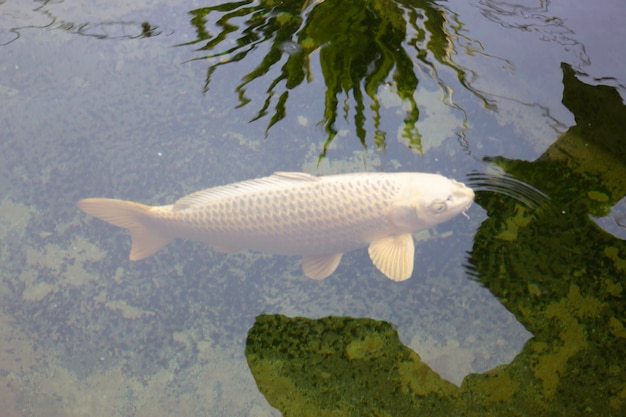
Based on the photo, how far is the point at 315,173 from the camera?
2.70m

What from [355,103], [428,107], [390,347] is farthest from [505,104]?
[390,347]

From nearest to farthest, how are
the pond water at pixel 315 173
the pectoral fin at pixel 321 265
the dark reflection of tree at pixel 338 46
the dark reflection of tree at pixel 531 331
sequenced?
the dark reflection of tree at pixel 531 331, the pond water at pixel 315 173, the pectoral fin at pixel 321 265, the dark reflection of tree at pixel 338 46

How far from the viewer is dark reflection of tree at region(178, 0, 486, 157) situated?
2.82 meters

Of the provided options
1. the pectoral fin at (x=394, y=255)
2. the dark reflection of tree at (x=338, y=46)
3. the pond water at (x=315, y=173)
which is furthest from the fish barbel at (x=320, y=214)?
the dark reflection of tree at (x=338, y=46)

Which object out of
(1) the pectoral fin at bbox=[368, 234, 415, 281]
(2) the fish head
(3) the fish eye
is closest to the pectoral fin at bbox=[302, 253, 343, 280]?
(1) the pectoral fin at bbox=[368, 234, 415, 281]

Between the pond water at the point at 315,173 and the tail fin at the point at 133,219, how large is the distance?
156mm

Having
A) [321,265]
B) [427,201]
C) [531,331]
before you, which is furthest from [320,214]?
[531,331]

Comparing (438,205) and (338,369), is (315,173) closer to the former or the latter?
(438,205)

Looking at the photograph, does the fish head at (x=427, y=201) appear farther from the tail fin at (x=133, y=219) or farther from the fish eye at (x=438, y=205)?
the tail fin at (x=133, y=219)

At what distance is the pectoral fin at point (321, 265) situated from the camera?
7.97 feet

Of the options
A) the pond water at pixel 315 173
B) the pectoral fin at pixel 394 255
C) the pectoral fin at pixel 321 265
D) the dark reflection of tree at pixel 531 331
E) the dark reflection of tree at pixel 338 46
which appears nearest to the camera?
the dark reflection of tree at pixel 531 331

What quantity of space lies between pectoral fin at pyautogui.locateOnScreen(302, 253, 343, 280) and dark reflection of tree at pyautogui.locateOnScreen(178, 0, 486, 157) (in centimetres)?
61

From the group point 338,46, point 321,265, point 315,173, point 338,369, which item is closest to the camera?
point 338,369

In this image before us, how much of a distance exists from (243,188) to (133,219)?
564 millimetres
